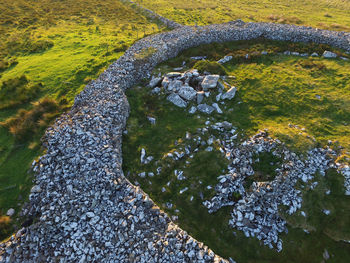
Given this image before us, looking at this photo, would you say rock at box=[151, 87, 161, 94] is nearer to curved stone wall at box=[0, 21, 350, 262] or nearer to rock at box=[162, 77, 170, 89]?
rock at box=[162, 77, 170, 89]

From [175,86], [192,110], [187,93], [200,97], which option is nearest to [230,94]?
[200,97]

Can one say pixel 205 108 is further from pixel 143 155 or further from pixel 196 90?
pixel 143 155

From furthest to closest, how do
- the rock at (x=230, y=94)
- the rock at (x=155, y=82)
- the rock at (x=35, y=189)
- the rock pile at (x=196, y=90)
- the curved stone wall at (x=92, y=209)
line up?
the rock at (x=155, y=82) < the rock at (x=230, y=94) < the rock pile at (x=196, y=90) < the rock at (x=35, y=189) < the curved stone wall at (x=92, y=209)

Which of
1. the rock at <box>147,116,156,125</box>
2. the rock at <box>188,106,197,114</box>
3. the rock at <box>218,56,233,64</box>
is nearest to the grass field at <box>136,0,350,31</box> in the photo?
the rock at <box>218,56,233,64</box>

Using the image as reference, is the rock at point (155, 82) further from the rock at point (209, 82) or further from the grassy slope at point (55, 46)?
the grassy slope at point (55, 46)

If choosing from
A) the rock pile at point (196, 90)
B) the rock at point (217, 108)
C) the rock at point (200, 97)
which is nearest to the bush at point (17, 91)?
the rock pile at point (196, 90)

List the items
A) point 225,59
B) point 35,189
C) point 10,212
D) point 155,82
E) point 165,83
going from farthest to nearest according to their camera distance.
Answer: point 225,59, point 155,82, point 165,83, point 35,189, point 10,212
